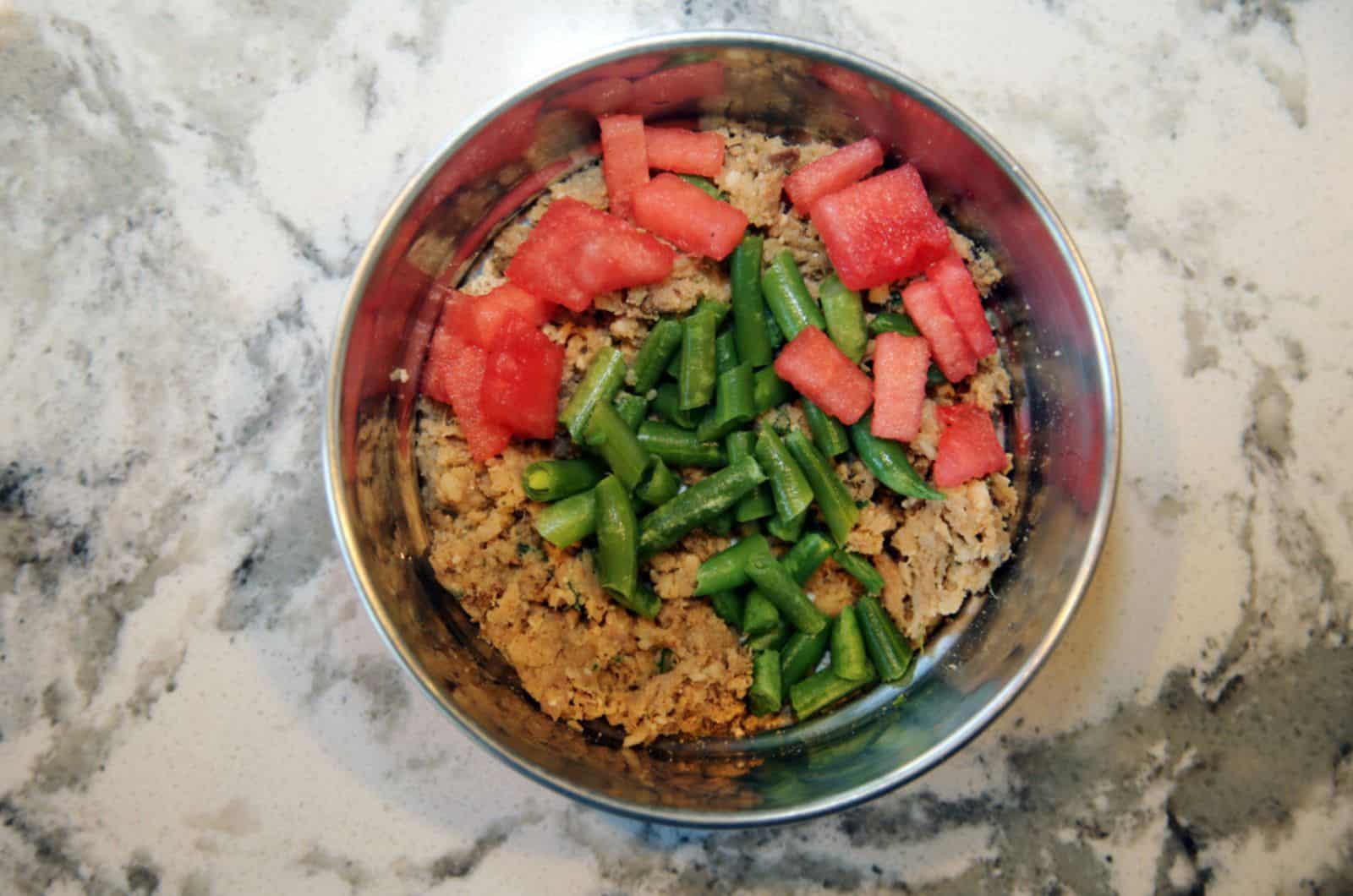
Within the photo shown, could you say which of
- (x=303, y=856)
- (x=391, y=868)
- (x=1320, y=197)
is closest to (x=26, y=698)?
(x=303, y=856)

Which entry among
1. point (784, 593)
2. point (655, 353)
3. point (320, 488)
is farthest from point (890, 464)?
point (320, 488)

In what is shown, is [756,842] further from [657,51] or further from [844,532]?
[657,51]

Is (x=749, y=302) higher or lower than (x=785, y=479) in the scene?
higher

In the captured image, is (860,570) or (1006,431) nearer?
(860,570)

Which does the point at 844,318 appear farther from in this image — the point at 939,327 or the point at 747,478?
the point at 747,478

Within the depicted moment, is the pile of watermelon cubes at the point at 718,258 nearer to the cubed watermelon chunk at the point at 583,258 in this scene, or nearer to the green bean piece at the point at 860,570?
the cubed watermelon chunk at the point at 583,258

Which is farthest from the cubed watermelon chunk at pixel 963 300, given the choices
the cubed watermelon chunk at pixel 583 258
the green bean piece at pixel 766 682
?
the green bean piece at pixel 766 682

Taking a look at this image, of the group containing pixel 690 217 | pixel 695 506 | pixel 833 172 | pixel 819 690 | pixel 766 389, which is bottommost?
pixel 819 690
